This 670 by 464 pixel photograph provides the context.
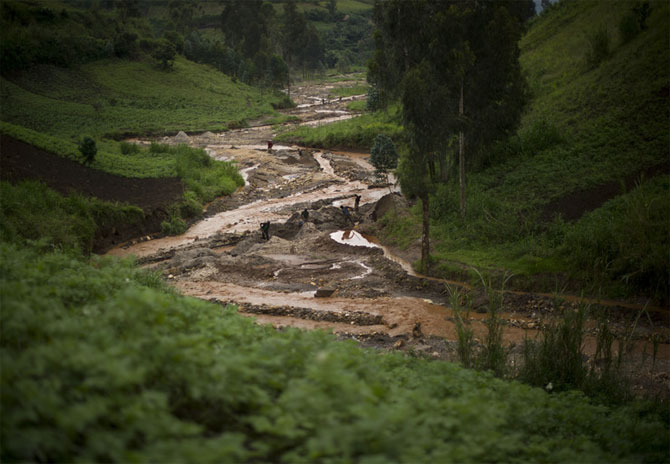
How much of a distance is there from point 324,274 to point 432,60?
9651mm

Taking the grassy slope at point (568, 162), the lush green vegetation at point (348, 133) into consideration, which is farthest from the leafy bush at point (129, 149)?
the grassy slope at point (568, 162)

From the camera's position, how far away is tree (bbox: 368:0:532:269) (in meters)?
19.4

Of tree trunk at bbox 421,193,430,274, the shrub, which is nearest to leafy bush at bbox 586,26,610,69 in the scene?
the shrub

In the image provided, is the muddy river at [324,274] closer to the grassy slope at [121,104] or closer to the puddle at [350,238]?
the puddle at [350,238]

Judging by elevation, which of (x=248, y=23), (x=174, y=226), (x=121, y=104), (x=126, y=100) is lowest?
(x=174, y=226)

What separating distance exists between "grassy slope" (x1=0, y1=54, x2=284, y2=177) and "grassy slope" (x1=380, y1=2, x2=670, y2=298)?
2224cm

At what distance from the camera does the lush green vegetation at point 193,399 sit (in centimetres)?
383

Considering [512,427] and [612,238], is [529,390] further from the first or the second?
[612,238]

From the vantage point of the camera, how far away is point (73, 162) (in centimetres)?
3172

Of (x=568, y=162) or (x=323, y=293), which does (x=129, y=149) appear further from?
(x=568, y=162)

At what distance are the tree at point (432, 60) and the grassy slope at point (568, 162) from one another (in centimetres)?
308

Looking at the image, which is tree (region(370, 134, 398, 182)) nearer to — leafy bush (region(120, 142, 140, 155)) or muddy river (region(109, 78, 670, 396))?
muddy river (region(109, 78, 670, 396))

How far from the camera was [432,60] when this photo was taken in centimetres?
2041

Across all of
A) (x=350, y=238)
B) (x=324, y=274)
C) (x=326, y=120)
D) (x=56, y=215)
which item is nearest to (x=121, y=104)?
(x=326, y=120)
